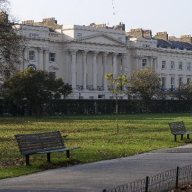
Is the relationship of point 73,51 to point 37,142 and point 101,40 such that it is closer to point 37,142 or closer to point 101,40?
point 101,40

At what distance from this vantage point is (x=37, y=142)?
18.2 metres

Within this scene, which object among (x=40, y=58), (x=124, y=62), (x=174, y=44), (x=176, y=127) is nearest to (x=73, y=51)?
(x=40, y=58)

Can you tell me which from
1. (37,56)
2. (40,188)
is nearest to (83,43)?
(37,56)

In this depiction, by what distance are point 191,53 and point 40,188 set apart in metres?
117

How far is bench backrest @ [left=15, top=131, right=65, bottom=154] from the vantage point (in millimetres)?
17591

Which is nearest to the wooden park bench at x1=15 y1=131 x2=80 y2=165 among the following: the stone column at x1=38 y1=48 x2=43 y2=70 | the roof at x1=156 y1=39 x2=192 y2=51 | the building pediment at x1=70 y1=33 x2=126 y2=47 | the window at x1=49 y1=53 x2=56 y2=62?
the stone column at x1=38 y1=48 x2=43 y2=70

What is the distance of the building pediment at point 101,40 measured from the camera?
345 ft

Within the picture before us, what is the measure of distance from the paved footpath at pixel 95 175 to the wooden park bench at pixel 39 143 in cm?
112

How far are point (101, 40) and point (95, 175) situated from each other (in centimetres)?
9386

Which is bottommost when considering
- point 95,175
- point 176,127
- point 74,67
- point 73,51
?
point 95,175

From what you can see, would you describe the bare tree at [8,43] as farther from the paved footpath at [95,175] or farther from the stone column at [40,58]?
the stone column at [40,58]

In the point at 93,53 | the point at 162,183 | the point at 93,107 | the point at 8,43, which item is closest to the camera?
the point at 162,183

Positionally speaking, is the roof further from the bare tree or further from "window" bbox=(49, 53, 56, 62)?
the bare tree

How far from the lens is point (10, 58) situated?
4325cm
